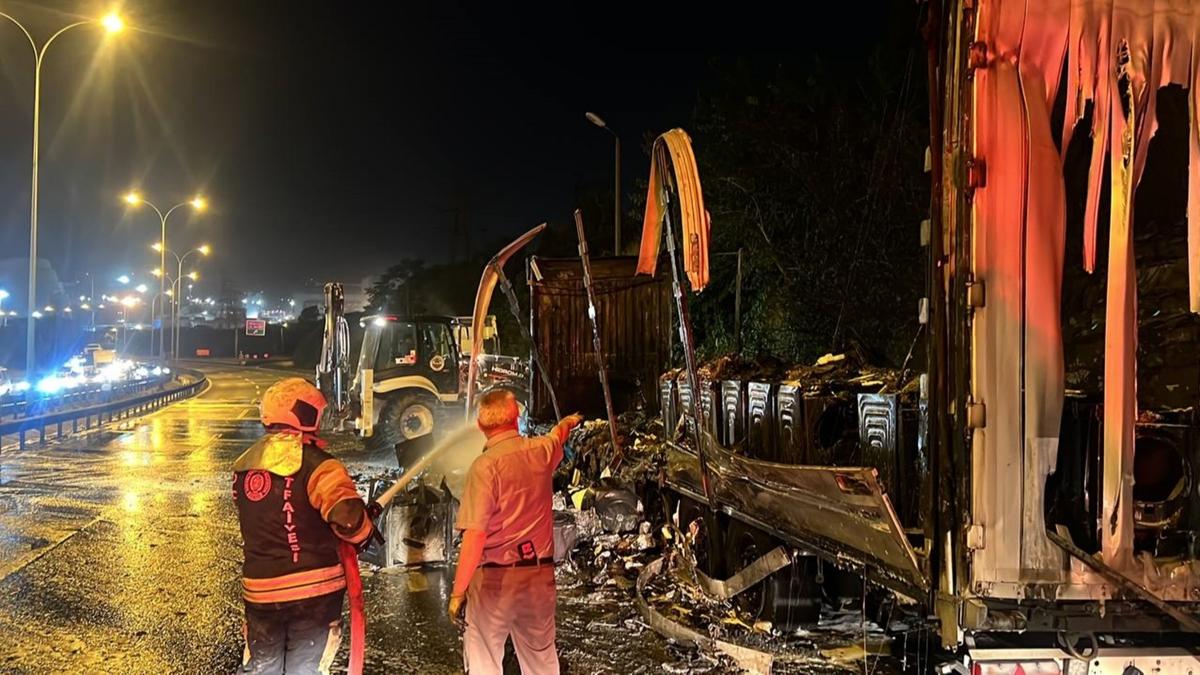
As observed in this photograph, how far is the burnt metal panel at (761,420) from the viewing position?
Answer: 17.7 ft

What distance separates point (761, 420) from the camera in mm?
5582

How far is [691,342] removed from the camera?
18.0 ft

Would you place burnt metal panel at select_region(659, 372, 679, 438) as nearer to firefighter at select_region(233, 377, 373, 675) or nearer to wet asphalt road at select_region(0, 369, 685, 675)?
wet asphalt road at select_region(0, 369, 685, 675)

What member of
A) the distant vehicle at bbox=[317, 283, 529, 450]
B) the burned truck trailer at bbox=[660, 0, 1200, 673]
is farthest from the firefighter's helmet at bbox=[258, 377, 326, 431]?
the distant vehicle at bbox=[317, 283, 529, 450]

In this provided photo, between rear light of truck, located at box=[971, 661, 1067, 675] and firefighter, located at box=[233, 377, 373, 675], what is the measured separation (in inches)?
93.6

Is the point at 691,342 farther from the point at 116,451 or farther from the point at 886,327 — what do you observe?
the point at 116,451

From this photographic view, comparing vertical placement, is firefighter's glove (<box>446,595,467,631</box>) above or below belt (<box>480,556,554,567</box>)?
below

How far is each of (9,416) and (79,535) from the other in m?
11.0

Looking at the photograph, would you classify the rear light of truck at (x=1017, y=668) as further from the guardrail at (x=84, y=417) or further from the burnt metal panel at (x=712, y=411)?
the guardrail at (x=84, y=417)

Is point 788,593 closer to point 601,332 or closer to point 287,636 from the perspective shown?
point 287,636

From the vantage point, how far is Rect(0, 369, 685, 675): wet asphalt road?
5.29 m

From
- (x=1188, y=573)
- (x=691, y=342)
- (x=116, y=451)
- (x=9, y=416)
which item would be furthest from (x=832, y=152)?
(x=9, y=416)

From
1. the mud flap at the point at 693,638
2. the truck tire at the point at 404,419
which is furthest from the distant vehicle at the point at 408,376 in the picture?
the mud flap at the point at 693,638

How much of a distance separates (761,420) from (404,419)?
36.9 feet
